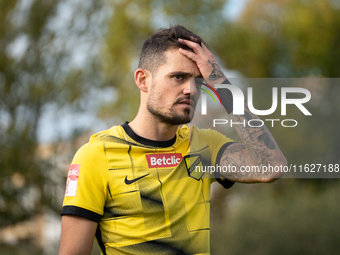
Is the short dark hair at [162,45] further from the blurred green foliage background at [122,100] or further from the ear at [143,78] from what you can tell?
the blurred green foliage background at [122,100]

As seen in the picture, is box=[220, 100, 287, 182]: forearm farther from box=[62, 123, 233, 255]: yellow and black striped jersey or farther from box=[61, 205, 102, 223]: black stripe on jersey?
box=[61, 205, 102, 223]: black stripe on jersey

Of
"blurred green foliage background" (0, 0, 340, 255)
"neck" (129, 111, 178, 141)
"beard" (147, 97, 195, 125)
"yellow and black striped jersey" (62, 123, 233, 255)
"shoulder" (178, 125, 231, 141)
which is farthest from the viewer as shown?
"blurred green foliage background" (0, 0, 340, 255)

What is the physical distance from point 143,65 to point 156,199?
0.86 metres

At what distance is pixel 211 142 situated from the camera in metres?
2.29

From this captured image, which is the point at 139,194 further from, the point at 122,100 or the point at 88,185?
the point at 122,100

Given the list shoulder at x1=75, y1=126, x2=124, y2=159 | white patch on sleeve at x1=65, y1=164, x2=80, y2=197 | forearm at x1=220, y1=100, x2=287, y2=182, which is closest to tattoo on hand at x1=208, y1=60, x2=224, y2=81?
forearm at x1=220, y1=100, x2=287, y2=182

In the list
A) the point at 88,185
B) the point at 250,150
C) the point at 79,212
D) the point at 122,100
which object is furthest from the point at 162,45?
the point at 122,100

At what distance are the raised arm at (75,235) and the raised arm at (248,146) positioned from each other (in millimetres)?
925

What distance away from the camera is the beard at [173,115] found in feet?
6.61

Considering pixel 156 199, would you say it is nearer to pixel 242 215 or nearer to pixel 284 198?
pixel 242 215

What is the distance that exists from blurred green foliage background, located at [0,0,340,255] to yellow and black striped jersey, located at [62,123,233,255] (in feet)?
15.2

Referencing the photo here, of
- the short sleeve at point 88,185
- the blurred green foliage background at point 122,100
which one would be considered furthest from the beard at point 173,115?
the blurred green foliage background at point 122,100

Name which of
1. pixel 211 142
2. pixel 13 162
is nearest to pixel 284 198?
pixel 211 142

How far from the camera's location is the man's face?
2.02m
